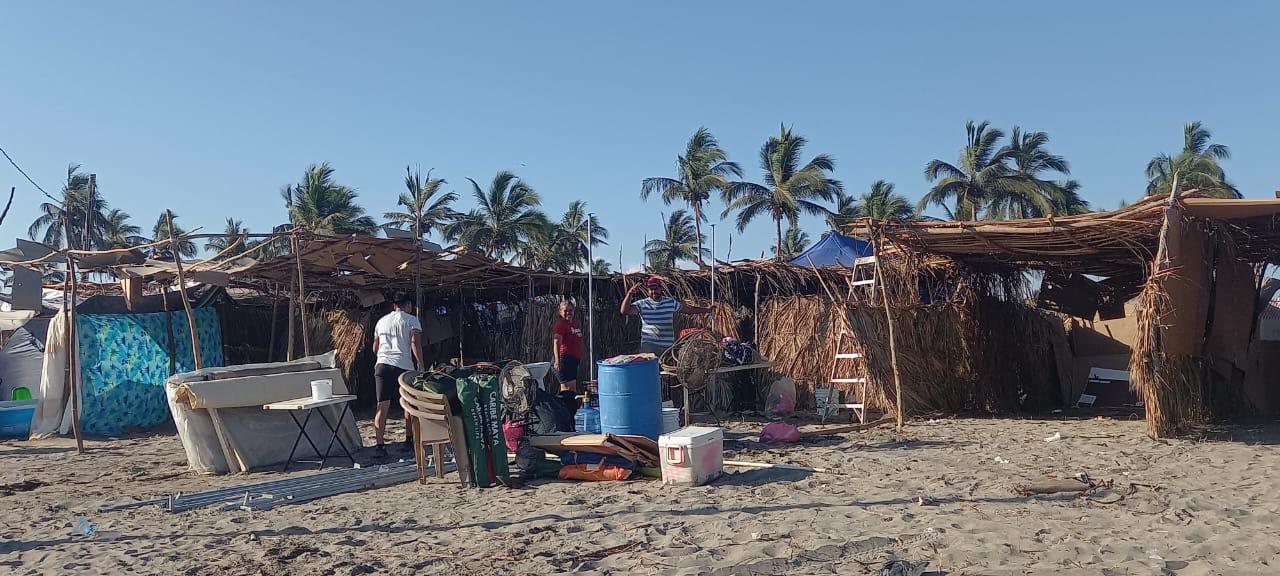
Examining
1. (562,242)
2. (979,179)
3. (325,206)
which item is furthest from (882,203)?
(325,206)

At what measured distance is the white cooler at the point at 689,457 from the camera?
20.4ft

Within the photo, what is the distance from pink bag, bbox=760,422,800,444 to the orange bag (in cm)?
216

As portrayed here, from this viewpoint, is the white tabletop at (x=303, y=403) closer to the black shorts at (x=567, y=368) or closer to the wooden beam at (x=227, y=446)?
the wooden beam at (x=227, y=446)

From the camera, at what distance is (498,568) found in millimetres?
4352

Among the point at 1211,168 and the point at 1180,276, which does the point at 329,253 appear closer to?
the point at 1180,276

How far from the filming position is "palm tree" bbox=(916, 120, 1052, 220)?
110 feet

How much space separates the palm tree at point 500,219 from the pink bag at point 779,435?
26.8 meters

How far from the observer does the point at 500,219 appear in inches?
1362

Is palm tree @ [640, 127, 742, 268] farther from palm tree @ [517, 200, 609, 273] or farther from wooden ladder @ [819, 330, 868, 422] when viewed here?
wooden ladder @ [819, 330, 868, 422]

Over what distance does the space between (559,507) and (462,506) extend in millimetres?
654

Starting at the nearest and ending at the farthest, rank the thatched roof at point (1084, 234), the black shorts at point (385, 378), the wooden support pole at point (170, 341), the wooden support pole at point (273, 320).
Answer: the thatched roof at point (1084, 234) < the black shorts at point (385, 378) < the wooden support pole at point (170, 341) < the wooden support pole at point (273, 320)

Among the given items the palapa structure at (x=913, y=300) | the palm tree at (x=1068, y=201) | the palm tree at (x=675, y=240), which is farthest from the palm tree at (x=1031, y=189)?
the palapa structure at (x=913, y=300)

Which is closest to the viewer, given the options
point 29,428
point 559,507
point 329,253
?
point 559,507

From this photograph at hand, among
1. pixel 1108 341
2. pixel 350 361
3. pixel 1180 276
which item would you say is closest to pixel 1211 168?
pixel 1108 341
